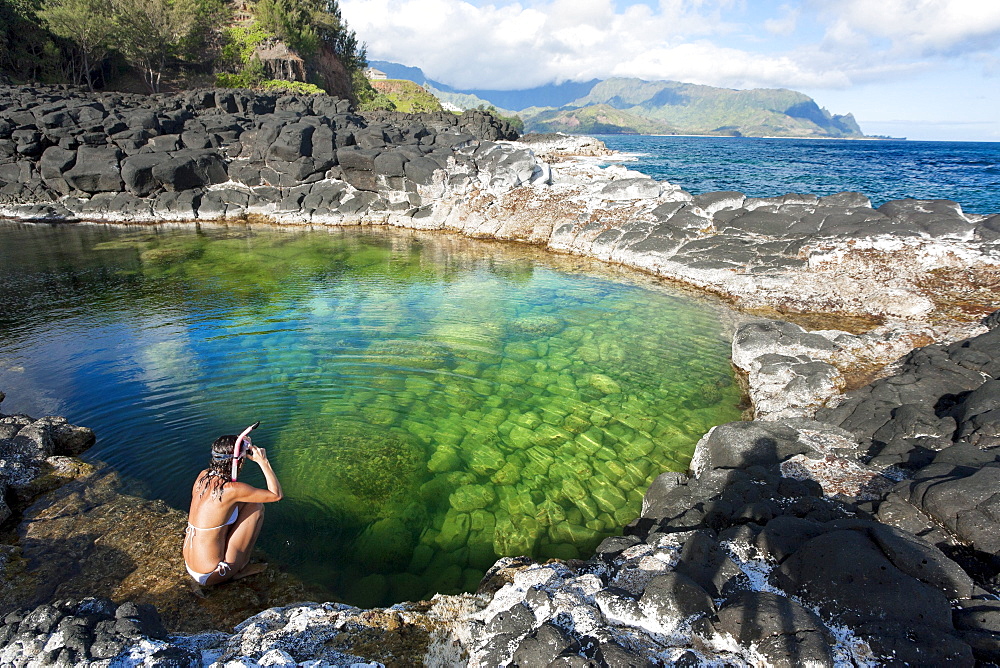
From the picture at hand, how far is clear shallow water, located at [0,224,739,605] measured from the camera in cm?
555

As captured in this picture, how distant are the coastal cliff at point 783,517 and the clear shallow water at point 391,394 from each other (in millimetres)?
702

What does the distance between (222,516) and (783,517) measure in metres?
4.80

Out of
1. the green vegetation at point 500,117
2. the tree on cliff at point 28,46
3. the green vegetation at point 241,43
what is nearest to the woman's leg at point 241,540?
the tree on cliff at point 28,46

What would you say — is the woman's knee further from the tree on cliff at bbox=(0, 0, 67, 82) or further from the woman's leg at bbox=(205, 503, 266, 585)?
the tree on cliff at bbox=(0, 0, 67, 82)

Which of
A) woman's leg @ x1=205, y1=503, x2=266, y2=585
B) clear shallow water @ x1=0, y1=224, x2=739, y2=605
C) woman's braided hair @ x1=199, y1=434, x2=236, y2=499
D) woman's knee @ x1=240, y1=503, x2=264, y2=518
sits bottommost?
clear shallow water @ x1=0, y1=224, x2=739, y2=605

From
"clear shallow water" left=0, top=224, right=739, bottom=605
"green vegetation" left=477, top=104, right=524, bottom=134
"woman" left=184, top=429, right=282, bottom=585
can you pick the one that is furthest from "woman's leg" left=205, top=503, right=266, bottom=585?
"green vegetation" left=477, top=104, right=524, bottom=134

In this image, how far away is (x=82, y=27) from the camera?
38.7m

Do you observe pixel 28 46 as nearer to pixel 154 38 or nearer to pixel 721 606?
pixel 154 38

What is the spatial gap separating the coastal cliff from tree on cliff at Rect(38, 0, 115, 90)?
4661cm

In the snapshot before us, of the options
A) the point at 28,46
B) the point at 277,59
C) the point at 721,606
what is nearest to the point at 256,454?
the point at 721,606

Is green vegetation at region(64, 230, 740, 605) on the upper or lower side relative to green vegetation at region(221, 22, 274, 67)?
lower

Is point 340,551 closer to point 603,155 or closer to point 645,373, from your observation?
point 645,373

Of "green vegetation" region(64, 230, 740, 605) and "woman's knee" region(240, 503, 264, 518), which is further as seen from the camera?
"green vegetation" region(64, 230, 740, 605)

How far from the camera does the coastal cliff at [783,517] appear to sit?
10.2 feet
